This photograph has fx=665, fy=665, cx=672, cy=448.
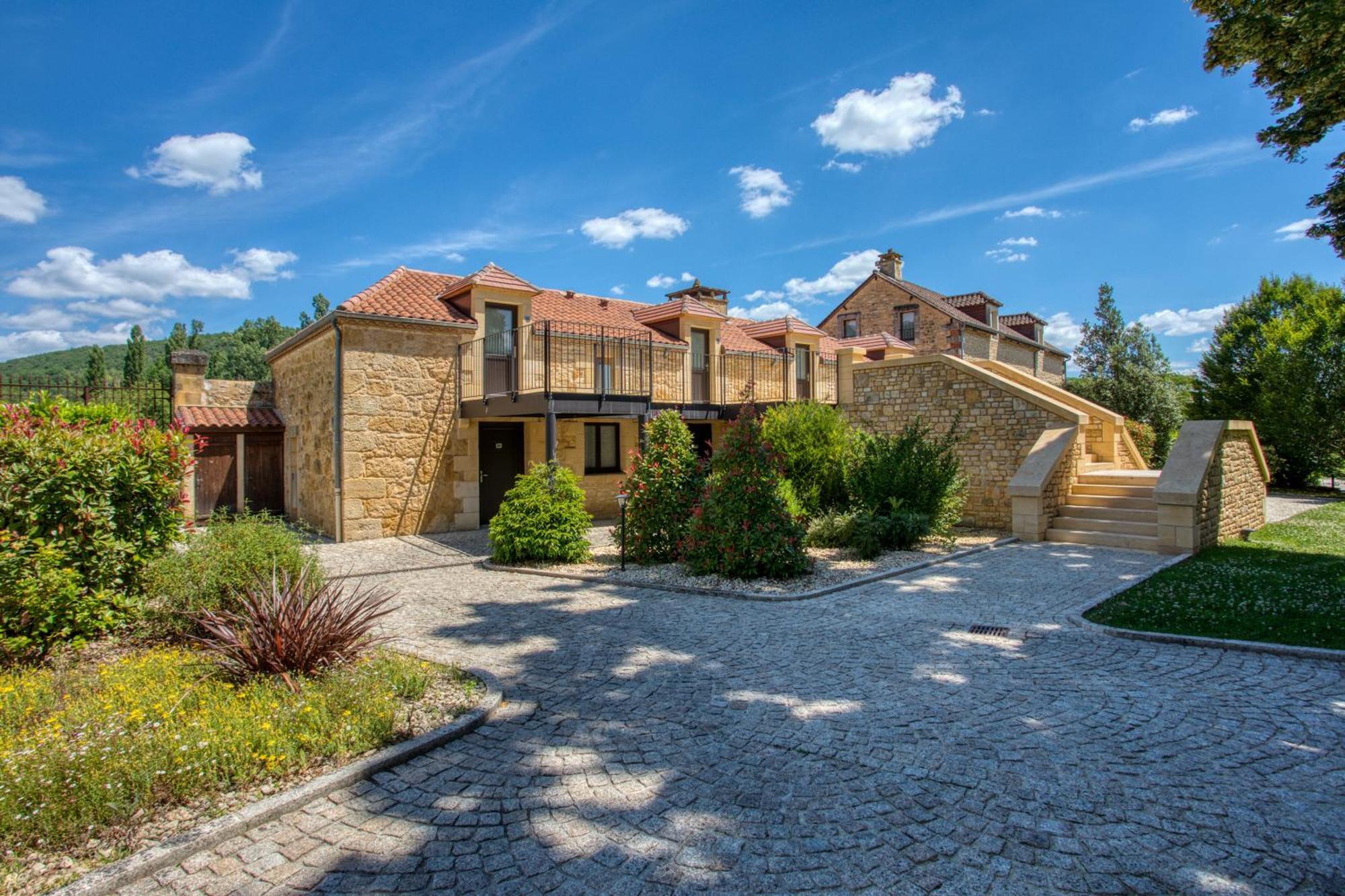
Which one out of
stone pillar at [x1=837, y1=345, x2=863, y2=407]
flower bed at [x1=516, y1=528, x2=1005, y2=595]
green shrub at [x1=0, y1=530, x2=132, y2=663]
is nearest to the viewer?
green shrub at [x1=0, y1=530, x2=132, y2=663]

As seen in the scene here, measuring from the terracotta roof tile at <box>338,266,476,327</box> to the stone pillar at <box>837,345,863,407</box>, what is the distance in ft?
29.4

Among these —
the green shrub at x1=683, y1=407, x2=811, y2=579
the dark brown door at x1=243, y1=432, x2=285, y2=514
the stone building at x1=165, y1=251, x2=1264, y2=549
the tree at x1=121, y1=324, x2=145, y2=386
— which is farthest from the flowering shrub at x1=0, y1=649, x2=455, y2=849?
the tree at x1=121, y1=324, x2=145, y2=386

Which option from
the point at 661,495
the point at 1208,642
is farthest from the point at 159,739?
the point at 1208,642

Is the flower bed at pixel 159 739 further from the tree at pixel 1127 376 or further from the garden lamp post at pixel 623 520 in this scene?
the tree at pixel 1127 376

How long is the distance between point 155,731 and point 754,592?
6016 mm

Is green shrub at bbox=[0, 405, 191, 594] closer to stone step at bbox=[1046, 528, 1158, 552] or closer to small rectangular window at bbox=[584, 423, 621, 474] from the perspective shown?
small rectangular window at bbox=[584, 423, 621, 474]

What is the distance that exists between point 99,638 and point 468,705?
3.87 metres

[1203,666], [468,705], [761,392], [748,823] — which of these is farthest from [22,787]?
[761,392]

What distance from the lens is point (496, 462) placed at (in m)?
16.3

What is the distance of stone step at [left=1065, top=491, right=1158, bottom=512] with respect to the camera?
1214cm

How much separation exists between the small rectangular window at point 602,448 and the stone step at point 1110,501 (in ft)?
33.7

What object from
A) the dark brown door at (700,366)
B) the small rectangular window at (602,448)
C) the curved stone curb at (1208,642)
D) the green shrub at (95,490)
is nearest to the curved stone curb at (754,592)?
the curved stone curb at (1208,642)

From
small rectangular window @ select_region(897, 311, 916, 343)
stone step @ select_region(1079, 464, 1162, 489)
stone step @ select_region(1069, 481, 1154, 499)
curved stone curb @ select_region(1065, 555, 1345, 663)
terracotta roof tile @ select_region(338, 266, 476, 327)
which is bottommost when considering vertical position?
curved stone curb @ select_region(1065, 555, 1345, 663)

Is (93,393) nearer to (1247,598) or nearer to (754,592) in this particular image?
(754,592)
